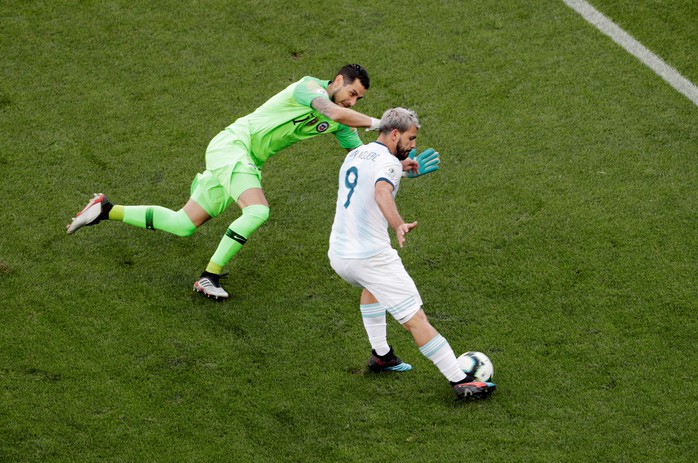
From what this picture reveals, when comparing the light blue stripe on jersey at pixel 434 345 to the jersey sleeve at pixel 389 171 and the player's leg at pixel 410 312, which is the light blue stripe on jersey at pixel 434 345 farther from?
the jersey sleeve at pixel 389 171

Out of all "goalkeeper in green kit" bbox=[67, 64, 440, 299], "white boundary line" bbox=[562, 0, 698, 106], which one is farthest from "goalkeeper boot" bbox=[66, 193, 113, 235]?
"white boundary line" bbox=[562, 0, 698, 106]

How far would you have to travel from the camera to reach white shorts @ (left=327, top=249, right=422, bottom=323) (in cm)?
610

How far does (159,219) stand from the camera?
7465mm

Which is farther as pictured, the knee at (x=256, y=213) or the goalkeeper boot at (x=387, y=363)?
the knee at (x=256, y=213)

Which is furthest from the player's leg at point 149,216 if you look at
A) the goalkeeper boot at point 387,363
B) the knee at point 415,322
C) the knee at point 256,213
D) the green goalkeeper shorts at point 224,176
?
the knee at point 415,322

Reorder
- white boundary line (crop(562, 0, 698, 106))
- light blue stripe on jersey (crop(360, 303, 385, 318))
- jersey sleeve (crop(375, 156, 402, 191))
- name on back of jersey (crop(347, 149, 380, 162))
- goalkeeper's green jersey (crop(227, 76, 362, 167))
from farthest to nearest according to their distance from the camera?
1. white boundary line (crop(562, 0, 698, 106))
2. goalkeeper's green jersey (crop(227, 76, 362, 167))
3. light blue stripe on jersey (crop(360, 303, 385, 318))
4. name on back of jersey (crop(347, 149, 380, 162))
5. jersey sleeve (crop(375, 156, 402, 191))

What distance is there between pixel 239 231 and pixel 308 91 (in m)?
1.21

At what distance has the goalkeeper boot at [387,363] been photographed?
6574 mm

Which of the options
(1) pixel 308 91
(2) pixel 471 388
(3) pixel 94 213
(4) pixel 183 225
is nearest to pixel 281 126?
(1) pixel 308 91

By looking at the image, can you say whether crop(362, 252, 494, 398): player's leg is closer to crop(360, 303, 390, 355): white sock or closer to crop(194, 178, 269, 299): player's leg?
crop(360, 303, 390, 355): white sock

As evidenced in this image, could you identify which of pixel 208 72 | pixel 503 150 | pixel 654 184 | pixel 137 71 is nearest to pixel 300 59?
pixel 208 72

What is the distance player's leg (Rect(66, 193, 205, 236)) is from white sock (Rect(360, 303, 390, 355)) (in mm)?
1748

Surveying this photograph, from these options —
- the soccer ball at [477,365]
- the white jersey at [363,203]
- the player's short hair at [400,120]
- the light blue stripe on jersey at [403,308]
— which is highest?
the player's short hair at [400,120]

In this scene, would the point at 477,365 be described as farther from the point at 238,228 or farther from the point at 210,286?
the point at 210,286
